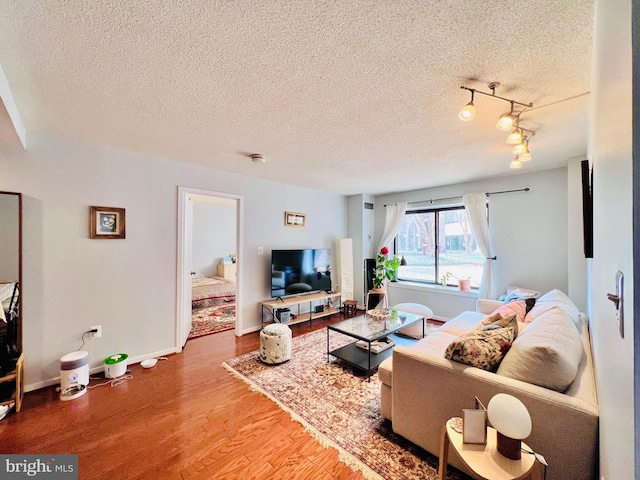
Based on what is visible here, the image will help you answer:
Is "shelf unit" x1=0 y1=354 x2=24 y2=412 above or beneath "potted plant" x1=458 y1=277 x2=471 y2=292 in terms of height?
beneath

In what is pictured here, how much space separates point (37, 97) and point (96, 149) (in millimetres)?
924

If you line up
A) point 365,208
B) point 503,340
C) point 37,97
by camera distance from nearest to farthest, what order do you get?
1. point 503,340
2. point 37,97
3. point 365,208

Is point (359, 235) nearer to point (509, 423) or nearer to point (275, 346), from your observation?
point (275, 346)

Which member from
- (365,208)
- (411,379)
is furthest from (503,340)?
(365,208)

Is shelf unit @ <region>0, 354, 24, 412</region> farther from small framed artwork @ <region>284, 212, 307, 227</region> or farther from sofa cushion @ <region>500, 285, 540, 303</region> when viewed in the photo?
sofa cushion @ <region>500, 285, 540, 303</region>

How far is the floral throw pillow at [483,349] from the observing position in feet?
4.87

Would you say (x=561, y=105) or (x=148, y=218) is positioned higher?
(x=561, y=105)

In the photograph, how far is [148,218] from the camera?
2920 millimetres

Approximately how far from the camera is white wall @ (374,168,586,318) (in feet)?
11.0

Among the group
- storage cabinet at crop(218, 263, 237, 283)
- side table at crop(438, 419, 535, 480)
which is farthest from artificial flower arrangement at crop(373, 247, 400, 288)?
storage cabinet at crop(218, 263, 237, 283)

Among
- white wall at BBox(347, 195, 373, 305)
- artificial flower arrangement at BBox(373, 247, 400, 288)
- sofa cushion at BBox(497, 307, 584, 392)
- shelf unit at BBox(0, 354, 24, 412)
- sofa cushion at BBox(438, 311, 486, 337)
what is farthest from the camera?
white wall at BBox(347, 195, 373, 305)

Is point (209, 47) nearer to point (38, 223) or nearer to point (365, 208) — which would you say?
point (38, 223)

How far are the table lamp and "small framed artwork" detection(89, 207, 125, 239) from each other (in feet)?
11.2

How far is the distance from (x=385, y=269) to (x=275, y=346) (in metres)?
2.73
